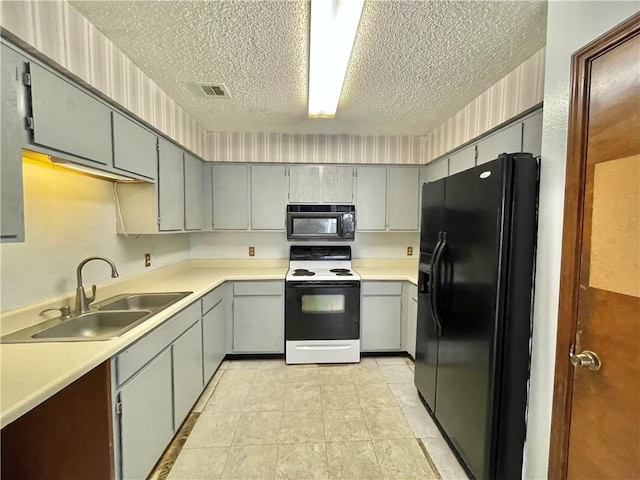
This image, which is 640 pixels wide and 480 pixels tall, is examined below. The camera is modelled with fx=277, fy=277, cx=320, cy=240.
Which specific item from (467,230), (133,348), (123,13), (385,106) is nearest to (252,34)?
(123,13)

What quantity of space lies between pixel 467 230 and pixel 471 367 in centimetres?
75

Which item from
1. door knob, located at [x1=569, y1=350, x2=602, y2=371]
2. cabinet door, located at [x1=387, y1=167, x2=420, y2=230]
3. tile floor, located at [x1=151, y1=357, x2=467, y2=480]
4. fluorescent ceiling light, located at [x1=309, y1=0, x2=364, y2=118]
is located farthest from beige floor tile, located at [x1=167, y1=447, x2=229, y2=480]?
cabinet door, located at [x1=387, y1=167, x2=420, y2=230]

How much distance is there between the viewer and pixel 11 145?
1021 millimetres

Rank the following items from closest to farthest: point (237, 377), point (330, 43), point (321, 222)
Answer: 1. point (330, 43)
2. point (237, 377)
3. point (321, 222)

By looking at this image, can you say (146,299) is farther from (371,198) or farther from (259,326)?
(371,198)

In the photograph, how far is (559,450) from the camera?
1.16 metres

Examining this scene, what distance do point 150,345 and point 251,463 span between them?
939mm

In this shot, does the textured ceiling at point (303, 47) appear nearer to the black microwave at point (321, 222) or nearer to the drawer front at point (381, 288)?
the black microwave at point (321, 222)

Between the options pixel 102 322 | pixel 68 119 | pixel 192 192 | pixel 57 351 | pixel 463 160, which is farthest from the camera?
pixel 192 192

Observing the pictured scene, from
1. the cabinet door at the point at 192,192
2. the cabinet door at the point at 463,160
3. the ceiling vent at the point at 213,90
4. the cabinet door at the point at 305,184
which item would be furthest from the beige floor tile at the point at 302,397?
the ceiling vent at the point at 213,90

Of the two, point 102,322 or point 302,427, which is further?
point 302,427

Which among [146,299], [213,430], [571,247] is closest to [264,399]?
[213,430]

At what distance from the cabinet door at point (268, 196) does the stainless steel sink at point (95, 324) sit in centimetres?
164

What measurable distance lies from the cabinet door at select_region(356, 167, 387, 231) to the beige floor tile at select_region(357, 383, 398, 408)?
1.62 meters
